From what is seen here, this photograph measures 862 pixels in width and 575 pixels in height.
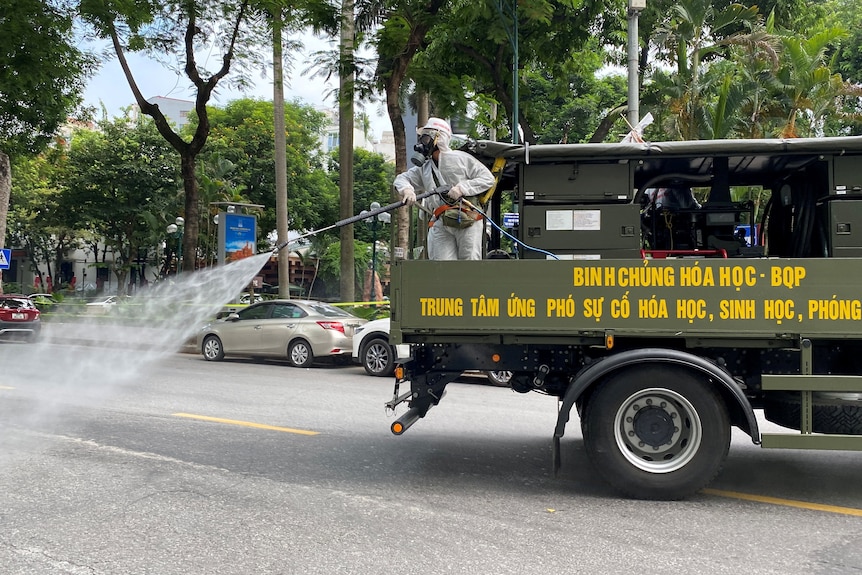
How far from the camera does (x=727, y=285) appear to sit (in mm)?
4875

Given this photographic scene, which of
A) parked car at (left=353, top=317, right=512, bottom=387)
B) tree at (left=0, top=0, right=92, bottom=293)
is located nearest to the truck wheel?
parked car at (left=353, top=317, right=512, bottom=387)

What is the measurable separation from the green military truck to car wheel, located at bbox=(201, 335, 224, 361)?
10.8m

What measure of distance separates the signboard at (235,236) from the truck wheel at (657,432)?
14.0m

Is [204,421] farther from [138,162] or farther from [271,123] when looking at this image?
[271,123]

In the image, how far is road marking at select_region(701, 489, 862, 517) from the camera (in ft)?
16.0

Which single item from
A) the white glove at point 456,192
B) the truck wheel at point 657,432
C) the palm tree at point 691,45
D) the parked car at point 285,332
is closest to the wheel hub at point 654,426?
the truck wheel at point 657,432

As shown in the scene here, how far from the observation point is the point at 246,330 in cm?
1522

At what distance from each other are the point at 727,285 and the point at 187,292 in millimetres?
6013

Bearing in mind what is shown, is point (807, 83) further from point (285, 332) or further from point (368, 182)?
point (368, 182)

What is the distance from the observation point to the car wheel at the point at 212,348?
15633mm

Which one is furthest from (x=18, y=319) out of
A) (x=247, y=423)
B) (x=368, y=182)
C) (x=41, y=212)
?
(x=368, y=182)

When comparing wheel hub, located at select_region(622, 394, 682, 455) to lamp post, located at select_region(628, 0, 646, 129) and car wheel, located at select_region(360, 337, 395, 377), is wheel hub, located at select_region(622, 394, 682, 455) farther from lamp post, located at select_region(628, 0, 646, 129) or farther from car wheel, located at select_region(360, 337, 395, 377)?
lamp post, located at select_region(628, 0, 646, 129)

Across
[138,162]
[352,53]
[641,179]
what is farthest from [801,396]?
[138,162]

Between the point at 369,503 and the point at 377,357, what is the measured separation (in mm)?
8084
